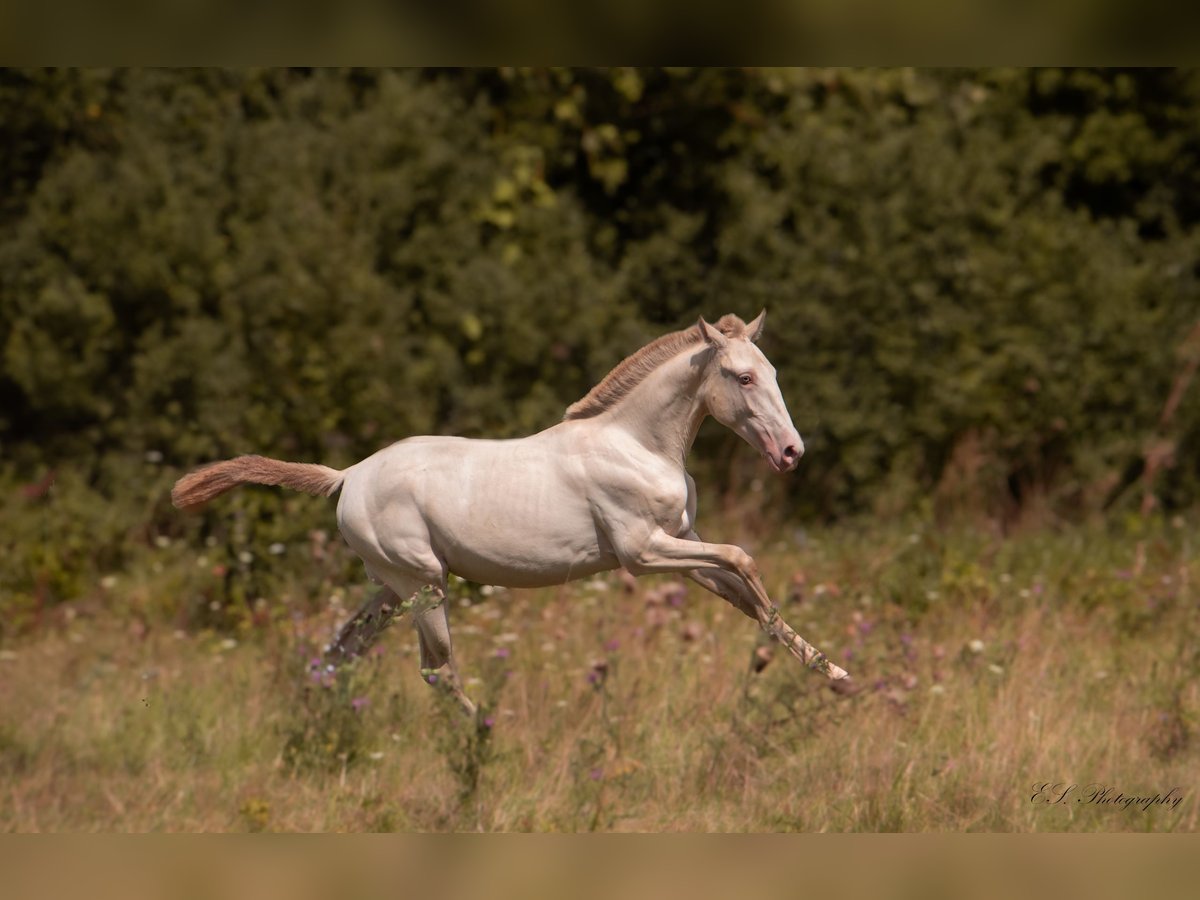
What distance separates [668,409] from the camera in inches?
170

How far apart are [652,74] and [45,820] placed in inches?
268

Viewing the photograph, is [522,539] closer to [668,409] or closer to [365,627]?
[668,409]

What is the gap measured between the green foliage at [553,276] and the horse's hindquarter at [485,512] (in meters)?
3.75

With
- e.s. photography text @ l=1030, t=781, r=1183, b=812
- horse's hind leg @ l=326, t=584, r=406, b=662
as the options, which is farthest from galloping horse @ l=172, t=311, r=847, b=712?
e.s. photography text @ l=1030, t=781, r=1183, b=812

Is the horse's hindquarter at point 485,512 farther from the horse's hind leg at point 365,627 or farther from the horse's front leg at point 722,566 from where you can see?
the horse's hind leg at point 365,627

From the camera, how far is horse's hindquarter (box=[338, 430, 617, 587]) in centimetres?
425

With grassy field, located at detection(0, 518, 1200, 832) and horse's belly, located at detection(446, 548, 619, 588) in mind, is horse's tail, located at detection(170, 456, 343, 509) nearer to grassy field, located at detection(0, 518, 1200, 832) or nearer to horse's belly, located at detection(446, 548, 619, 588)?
horse's belly, located at detection(446, 548, 619, 588)

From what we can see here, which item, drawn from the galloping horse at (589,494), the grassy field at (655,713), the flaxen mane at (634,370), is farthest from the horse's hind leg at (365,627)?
the flaxen mane at (634,370)

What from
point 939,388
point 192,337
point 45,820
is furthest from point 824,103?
point 45,820

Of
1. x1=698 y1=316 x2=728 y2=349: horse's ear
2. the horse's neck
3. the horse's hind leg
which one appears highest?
x1=698 y1=316 x2=728 y2=349: horse's ear

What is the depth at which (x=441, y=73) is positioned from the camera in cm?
983

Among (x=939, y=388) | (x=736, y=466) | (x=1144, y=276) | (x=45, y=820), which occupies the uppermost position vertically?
(x=1144, y=276)

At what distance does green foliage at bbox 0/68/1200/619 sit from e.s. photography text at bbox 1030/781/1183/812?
13.6 feet

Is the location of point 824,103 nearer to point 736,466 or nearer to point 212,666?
point 736,466
